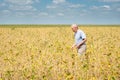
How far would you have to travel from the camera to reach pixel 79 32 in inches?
431

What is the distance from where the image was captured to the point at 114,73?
27.0 ft

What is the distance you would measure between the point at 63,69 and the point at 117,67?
1.51 m

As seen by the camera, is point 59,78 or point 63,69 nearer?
point 59,78

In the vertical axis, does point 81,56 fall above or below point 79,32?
below

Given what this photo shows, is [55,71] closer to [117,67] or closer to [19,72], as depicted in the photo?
[19,72]

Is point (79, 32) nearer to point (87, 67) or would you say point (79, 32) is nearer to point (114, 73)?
point (87, 67)

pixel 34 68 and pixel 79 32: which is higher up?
pixel 79 32

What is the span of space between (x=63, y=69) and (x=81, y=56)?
2.19 m

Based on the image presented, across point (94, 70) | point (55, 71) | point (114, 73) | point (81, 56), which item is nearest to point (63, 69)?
point (55, 71)

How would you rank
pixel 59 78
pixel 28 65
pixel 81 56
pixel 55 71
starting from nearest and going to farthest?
1. pixel 59 78
2. pixel 55 71
3. pixel 28 65
4. pixel 81 56

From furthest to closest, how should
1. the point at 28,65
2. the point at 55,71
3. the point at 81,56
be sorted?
the point at 81,56, the point at 28,65, the point at 55,71

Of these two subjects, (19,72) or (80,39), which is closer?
(19,72)

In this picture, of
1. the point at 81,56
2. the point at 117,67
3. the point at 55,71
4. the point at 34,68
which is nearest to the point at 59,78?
the point at 55,71

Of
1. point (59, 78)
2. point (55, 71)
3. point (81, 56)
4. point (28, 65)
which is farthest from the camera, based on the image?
point (81, 56)
